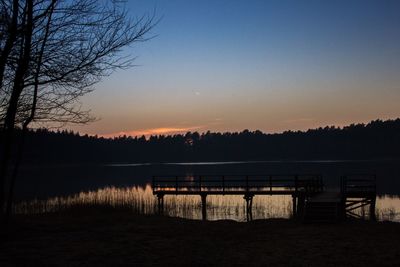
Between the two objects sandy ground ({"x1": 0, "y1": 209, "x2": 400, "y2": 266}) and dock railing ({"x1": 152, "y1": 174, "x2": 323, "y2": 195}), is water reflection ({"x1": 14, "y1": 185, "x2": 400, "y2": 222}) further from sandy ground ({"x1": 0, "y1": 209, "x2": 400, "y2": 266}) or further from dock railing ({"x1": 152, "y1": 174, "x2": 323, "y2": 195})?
sandy ground ({"x1": 0, "y1": 209, "x2": 400, "y2": 266})

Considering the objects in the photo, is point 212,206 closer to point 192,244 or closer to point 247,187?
point 247,187

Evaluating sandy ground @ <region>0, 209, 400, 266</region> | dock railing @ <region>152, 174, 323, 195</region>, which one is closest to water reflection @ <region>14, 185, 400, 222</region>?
dock railing @ <region>152, 174, 323, 195</region>

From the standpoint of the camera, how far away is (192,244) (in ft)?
53.0

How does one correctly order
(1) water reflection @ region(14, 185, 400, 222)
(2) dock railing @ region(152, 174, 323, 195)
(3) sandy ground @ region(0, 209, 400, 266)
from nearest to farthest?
(3) sandy ground @ region(0, 209, 400, 266), (2) dock railing @ region(152, 174, 323, 195), (1) water reflection @ region(14, 185, 400, 222)

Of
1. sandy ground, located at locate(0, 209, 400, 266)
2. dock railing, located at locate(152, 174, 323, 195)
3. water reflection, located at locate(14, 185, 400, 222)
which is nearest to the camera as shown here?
sandy ground, located at locate(0, 209, 400, 266)

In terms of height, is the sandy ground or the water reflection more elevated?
the sandy ground

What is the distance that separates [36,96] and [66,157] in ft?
581

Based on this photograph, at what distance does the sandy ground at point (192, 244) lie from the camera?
13391mm

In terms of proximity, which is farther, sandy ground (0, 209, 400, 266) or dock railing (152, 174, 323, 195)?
dock railing (152, 174, 323, 195)

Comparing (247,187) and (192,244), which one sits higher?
(247,187)

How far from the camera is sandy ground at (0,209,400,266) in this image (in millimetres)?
13391

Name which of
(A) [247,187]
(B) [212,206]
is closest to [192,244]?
(A) [247,187]

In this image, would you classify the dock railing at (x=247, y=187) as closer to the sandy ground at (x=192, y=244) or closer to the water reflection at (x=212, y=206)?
the water reflection at (x=212, y=206)

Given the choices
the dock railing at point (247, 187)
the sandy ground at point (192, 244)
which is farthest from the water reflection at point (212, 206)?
the sandy ground at point (192, 244)
